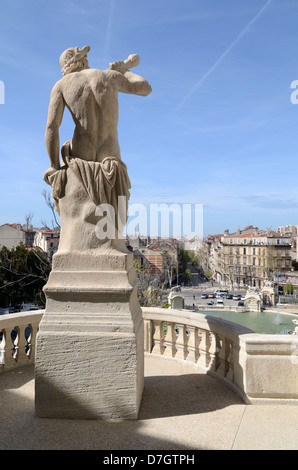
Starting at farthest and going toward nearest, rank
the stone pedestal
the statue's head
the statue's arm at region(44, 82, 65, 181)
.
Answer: the statue's head → the statue's arm at region(44, 82, 65, 181) → the stone pedestal

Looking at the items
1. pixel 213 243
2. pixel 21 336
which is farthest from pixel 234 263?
pixel 21 336

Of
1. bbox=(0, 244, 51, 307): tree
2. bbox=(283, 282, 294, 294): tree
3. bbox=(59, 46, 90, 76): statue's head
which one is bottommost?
bbox=(283, 282, 294, 294): tree

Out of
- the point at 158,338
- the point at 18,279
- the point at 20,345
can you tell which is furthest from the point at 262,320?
the point at 20,345

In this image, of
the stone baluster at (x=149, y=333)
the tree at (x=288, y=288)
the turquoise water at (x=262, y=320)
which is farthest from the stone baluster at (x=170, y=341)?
the tree at (x=288, y=288)

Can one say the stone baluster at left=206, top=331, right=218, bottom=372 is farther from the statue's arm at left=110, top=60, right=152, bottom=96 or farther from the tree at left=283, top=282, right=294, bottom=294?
the tree at left=283, top=282, right=294, bottom=294

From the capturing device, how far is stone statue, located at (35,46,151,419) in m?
3.38

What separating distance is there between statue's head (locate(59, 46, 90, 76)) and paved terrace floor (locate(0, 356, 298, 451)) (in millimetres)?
3638

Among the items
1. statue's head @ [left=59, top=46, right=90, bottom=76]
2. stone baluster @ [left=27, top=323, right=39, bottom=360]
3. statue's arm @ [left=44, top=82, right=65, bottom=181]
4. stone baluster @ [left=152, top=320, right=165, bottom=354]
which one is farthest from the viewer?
stone baluster @ [left=152, top=320, right=165, bottom=354]

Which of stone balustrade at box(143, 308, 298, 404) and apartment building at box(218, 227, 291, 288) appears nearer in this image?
stone balustrade at box(143, 308, 298, 404)

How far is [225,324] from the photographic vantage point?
14.0 ft

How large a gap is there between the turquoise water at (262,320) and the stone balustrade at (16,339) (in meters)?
34.0

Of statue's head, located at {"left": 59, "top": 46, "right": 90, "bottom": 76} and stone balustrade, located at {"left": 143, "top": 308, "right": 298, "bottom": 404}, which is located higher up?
statue's head, located at {"left": 59, "top": 46, "right": 90, "bottom": 76}

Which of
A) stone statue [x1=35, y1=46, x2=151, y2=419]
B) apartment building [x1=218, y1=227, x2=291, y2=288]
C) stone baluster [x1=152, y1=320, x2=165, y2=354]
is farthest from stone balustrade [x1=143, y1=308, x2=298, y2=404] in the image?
apartment building [x1=218, y1=227, x2=291, y2=288]

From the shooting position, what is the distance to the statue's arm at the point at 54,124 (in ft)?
12.3
